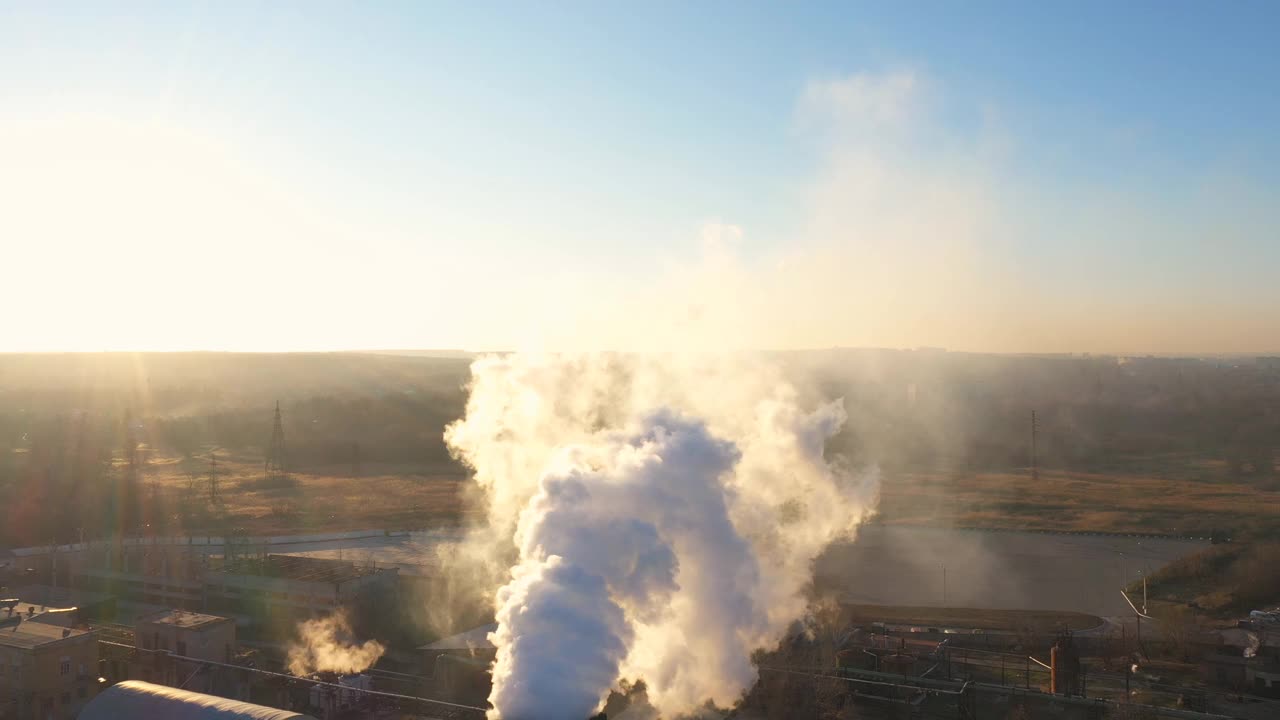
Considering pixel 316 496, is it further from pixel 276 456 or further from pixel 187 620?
pixel 187 620

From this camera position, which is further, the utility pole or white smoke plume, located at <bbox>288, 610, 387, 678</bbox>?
the utility pole

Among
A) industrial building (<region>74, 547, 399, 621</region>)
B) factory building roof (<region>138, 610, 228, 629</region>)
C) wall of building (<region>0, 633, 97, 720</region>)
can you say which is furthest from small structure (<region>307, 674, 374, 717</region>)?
industrial building (<region>74, 547, 399, 621</region>)

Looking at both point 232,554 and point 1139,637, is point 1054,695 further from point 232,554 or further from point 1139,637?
point 232,554

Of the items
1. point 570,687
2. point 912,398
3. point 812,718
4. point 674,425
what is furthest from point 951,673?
point 912,398

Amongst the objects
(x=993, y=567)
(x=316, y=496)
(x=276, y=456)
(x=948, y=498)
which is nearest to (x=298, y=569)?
(x=316, y=496)

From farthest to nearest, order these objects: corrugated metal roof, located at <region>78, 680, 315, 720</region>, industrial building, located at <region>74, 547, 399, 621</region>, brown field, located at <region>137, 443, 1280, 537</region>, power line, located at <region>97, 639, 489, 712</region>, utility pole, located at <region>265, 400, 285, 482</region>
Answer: utility pole, located at <region>265, 400, 285, 482</region>, brown field, located at <region>137, 443, 1280, 537</region>, industrial building, located at <region>74, 547, 399, 621</region>, power line, located at <region>97, 639, 489, 712</region>, corrugated metal roof, located at <region>78, 680, 315, 720</region>

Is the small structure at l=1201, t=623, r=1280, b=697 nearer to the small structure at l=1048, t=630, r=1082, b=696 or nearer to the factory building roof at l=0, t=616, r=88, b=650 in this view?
the small structure at l=1048, t=630, r=1082, b=696
